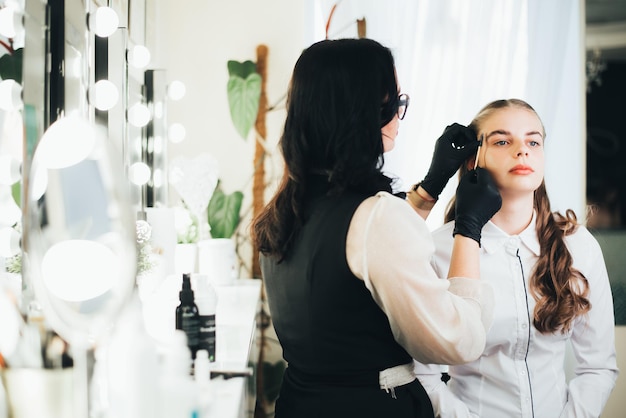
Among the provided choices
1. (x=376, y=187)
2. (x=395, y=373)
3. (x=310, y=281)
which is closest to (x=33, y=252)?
(x=310, y=281)

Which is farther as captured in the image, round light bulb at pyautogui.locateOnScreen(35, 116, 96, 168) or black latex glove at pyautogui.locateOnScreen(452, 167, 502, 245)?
black latex glove at pyautogui.locateOnScreen(452, 167, 502, 245)

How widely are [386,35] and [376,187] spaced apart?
5.25 feet

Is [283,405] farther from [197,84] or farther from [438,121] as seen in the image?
[197,84]

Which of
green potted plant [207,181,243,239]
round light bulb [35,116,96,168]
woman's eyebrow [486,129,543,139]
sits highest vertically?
woman's eyebrow [486,129,543,139]

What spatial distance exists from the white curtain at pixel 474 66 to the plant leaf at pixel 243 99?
0.47 meters

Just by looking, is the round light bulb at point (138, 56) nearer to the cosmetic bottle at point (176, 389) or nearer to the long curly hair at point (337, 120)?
the long curly hair at point (337, 120)

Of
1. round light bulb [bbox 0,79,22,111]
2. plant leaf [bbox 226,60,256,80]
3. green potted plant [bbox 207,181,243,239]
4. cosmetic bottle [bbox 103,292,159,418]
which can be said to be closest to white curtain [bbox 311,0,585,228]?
plant leaf [bbox 226,60,256,80]

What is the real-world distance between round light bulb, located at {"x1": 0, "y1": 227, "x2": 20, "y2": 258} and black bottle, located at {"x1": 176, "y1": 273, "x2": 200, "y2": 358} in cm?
32

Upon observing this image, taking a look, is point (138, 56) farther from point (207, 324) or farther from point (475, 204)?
point (475, 204)

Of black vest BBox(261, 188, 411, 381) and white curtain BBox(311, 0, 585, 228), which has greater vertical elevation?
white curtain BBox(311, 0, 585, 228)

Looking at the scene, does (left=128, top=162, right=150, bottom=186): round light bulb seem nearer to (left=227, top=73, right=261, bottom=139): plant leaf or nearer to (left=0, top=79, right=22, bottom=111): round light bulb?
(left=227, top=73, right=261, bottom=139): plant leaf

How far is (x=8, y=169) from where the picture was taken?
1.00 m

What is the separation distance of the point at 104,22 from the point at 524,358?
137cm

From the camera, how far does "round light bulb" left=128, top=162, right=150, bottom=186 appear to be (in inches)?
75.4
